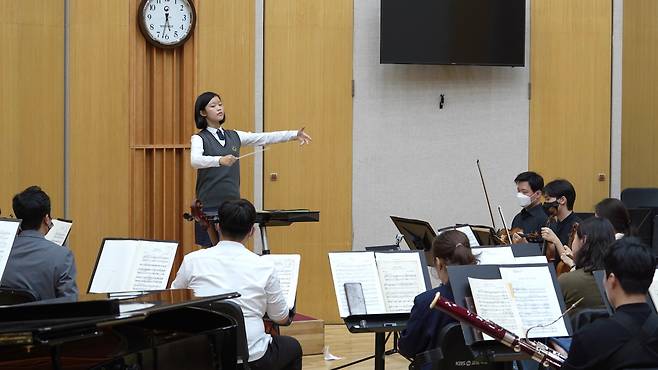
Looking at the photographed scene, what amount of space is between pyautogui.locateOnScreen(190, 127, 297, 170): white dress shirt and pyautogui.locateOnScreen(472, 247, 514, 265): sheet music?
2.12m

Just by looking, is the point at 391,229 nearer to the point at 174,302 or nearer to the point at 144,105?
the point at 144,105

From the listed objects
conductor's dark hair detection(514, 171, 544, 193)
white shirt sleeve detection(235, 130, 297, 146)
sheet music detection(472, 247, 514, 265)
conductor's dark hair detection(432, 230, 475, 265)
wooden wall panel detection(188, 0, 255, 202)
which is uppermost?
wooden wall panel detection(188, 0, 255, 202)

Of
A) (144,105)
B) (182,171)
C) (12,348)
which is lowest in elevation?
(12,348)

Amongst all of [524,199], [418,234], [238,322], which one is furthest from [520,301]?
[524,199]

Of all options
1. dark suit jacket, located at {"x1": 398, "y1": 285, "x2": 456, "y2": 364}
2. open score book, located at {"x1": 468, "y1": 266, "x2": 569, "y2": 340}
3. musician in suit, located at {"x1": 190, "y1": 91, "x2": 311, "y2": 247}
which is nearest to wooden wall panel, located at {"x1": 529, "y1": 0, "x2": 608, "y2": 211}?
musician in suit, located at {"x1": 190, "y1": 91, "x2": 311, "y2": 247}

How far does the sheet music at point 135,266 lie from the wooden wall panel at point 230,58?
298cm

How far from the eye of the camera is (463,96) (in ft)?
27.5

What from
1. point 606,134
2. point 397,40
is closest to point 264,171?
point 397,40

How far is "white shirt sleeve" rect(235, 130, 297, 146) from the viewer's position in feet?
23.1

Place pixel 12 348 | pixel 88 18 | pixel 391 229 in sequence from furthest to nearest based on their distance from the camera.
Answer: pixel 391 229
pixel 88 18
pixel 12 348

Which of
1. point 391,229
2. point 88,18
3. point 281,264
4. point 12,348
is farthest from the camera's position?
point 391,229

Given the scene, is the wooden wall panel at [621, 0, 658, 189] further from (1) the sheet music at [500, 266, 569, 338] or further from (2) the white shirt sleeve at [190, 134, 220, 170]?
(1) the sheet music at [500, 266, 569, 338]

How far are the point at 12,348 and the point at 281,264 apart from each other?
1.94 m

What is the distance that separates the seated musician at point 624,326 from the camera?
311 centimetres
